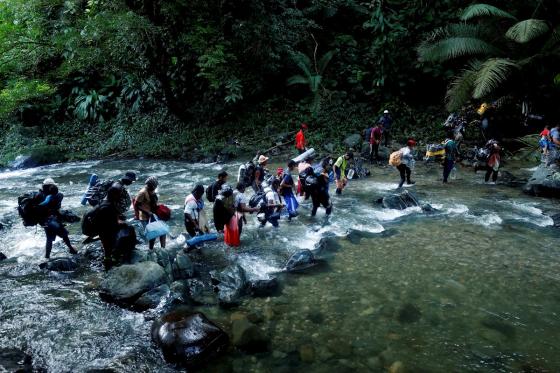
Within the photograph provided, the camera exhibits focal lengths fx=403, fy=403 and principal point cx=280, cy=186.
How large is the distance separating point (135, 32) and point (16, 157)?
8619 mm

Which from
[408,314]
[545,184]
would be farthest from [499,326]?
[545,184]

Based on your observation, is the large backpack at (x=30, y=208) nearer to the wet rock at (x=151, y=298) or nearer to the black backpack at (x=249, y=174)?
the wet rock at (x=151, y=298)

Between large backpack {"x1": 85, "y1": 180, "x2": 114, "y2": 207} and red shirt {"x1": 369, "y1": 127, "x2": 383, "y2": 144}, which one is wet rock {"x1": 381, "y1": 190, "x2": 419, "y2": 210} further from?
large backpack {"x1": 85, "y1": 180, "x2": 114, "y2": 207}

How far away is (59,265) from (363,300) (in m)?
5.23

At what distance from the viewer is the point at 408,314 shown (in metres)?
5.54

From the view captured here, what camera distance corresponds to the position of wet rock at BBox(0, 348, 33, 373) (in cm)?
433

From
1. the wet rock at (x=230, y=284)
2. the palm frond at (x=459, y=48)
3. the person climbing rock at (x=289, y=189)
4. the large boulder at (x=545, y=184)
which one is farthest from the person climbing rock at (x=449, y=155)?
the wet rock at (x=230, y=284)

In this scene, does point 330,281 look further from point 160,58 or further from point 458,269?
point 160,58

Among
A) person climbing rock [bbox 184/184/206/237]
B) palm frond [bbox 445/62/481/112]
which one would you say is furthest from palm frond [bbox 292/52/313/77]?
person climbing rock [bbox 184/184/206/237]

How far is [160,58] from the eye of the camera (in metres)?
18.7

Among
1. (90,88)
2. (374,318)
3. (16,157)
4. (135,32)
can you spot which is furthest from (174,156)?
(374,318)

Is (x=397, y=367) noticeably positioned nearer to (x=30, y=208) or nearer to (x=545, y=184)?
(x=30, y=208)

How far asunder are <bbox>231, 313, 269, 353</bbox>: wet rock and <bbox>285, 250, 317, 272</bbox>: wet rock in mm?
1897

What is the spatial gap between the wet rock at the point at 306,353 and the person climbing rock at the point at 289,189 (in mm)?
4737
